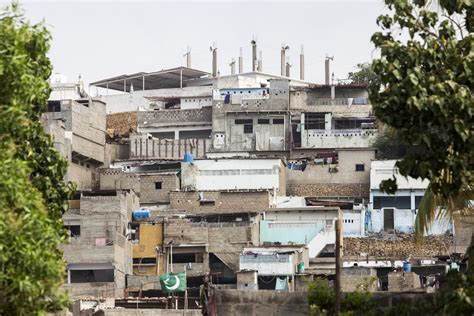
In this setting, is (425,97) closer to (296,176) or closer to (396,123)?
(396,123)

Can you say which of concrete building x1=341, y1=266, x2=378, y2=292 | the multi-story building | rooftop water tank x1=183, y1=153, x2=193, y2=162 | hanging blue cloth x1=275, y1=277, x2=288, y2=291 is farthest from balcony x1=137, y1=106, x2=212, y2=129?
concrete building x1=341, y1=266, x2=378, y2=292

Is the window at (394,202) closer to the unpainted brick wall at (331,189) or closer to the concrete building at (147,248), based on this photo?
the unpainted brick wall at (331,189)

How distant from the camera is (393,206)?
64500mm

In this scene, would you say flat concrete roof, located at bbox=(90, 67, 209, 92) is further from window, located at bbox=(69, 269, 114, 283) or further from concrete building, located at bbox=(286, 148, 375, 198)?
window, located at bbox=(69, 269, 114, 283)

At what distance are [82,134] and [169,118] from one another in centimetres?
662

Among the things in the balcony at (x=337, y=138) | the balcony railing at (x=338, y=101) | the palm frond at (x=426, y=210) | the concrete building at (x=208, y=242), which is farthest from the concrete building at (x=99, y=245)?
the palm frond at (x=426, y=210)

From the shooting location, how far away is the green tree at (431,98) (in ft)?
65.8

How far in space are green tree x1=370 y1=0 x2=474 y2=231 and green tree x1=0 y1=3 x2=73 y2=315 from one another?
3864 millimetres

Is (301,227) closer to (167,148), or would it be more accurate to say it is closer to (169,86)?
(167,148)

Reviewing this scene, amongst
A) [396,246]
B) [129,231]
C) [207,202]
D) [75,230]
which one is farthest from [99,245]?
[396,246]

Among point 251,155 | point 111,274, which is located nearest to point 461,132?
point 111,274


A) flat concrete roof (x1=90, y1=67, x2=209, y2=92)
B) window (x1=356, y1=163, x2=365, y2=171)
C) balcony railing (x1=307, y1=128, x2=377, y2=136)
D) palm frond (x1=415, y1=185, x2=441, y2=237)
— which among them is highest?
flat concrete roof (x1=90, y1=67, x2=209, y2=92)

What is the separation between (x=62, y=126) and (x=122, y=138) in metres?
10.4

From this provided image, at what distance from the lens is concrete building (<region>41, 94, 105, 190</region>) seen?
213 ft
